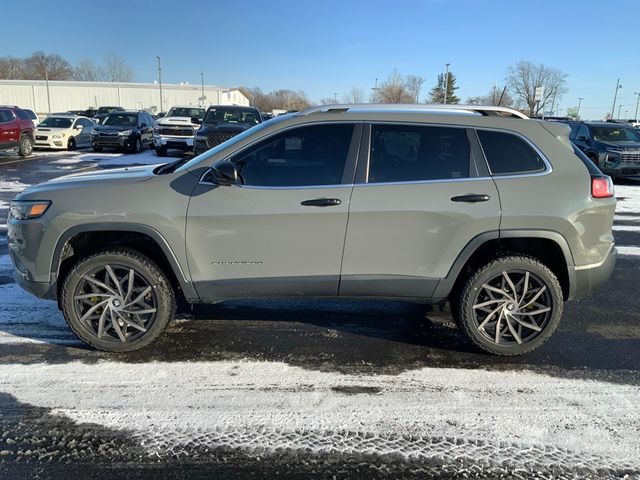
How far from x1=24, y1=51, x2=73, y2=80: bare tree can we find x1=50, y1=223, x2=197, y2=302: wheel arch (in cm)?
11789

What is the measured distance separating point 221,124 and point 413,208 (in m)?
12.7

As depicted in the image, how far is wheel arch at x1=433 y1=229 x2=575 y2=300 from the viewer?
360cm

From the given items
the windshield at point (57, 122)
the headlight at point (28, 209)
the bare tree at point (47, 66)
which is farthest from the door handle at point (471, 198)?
the bare tree at point (47, 66)

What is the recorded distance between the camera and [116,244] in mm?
3795

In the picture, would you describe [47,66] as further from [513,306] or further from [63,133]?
[513,306]

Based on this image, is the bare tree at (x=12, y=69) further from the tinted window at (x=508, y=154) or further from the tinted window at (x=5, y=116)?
the tinted window at (x=508, y=154)

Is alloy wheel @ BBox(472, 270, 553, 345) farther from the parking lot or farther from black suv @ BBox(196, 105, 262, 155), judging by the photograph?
black suv @ BBox(196, 105, 262, 155)

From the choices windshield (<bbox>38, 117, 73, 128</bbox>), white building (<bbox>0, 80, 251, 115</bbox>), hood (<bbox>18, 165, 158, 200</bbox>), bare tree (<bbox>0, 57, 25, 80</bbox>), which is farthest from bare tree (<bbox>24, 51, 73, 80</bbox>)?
hood (<bbox>18, 165, 158, 200</bbox>)

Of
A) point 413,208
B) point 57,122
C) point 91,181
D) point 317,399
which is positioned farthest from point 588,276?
point 57,122

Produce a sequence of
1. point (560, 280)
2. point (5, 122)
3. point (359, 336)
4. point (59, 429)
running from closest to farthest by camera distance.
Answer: point (59, 429) < point (560, 280) < point (359, 336) < point (5, 122)

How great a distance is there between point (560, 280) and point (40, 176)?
47.9 feet

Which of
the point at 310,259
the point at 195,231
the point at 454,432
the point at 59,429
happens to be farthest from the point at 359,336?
the point at 59,429

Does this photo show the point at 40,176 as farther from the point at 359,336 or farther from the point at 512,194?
the point at 512,194

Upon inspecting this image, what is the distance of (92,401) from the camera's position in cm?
316
